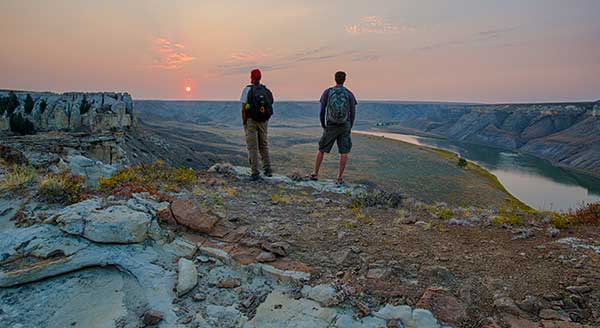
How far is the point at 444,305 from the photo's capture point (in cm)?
249

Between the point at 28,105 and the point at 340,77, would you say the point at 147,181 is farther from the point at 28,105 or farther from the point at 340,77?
the point at 28,105

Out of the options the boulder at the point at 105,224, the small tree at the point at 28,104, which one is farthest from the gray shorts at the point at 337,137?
the small tree at the point at 28,104

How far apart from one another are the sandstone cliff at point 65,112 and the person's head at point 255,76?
19293mm

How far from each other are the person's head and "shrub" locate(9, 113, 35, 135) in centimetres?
2280

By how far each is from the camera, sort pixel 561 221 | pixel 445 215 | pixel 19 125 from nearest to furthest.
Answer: pixel 561 221
pixel 445 215
pixel 19 125

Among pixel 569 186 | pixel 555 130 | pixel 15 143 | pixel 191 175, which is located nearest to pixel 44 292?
pixel 191 175

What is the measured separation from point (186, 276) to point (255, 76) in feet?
14.2

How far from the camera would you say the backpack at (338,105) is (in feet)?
20.2

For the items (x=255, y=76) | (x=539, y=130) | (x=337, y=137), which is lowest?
(x=337, y=137)

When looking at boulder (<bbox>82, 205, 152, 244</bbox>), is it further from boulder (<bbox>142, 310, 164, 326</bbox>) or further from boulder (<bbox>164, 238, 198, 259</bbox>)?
boulder (<bbox>142, 310, 164, 326</bbox>)

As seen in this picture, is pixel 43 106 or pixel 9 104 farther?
pixel 43 106

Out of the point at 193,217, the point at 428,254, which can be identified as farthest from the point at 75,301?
the point at 428,254

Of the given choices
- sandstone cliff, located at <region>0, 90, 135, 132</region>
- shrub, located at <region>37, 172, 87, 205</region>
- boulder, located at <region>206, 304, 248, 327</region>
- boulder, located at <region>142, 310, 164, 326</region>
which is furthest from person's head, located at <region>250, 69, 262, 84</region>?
sandstone cliff, located at <region>0, 90, 135, 132</region>

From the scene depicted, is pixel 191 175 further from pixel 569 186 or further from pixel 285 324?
pixel 569 186
